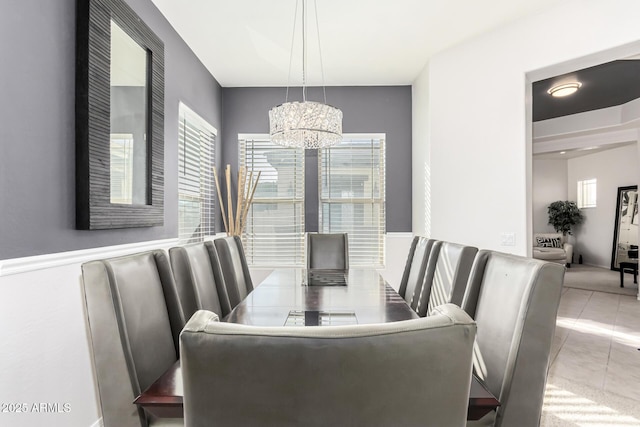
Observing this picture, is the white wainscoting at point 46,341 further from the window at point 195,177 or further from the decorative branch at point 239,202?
the decorative branch at point 239,202

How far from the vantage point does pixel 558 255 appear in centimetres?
745

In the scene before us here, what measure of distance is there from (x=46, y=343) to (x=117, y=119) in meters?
1.27

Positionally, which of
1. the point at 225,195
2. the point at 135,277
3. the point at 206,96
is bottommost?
the point at 135,277

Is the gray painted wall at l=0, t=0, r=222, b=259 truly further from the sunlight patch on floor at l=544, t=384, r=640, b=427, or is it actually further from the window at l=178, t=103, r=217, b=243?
the sunlight patch on floor at l=544, t=384, r=640, b=427

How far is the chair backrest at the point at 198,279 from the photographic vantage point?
1749mm

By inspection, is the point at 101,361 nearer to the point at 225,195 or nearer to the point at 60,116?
the point at 60,116

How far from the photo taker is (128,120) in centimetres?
237

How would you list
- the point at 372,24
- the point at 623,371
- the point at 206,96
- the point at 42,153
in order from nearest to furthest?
the point at 42,153
the point at 623,371
the point at 372,24
the point at 206,96

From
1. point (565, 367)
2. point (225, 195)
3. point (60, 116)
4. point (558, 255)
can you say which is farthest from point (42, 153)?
point (558, 255)

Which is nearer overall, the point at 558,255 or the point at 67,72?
the point at 67,72

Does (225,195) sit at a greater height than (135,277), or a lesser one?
greater

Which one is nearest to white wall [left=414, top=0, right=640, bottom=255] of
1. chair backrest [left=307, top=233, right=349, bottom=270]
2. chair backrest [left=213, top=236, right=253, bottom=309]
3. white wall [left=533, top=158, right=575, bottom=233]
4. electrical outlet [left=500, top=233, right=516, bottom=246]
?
electrical outlet [left=500, top=233, right=516, bottom=246]

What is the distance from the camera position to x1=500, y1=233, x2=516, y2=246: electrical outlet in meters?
3.32

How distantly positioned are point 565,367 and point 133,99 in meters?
3.73
